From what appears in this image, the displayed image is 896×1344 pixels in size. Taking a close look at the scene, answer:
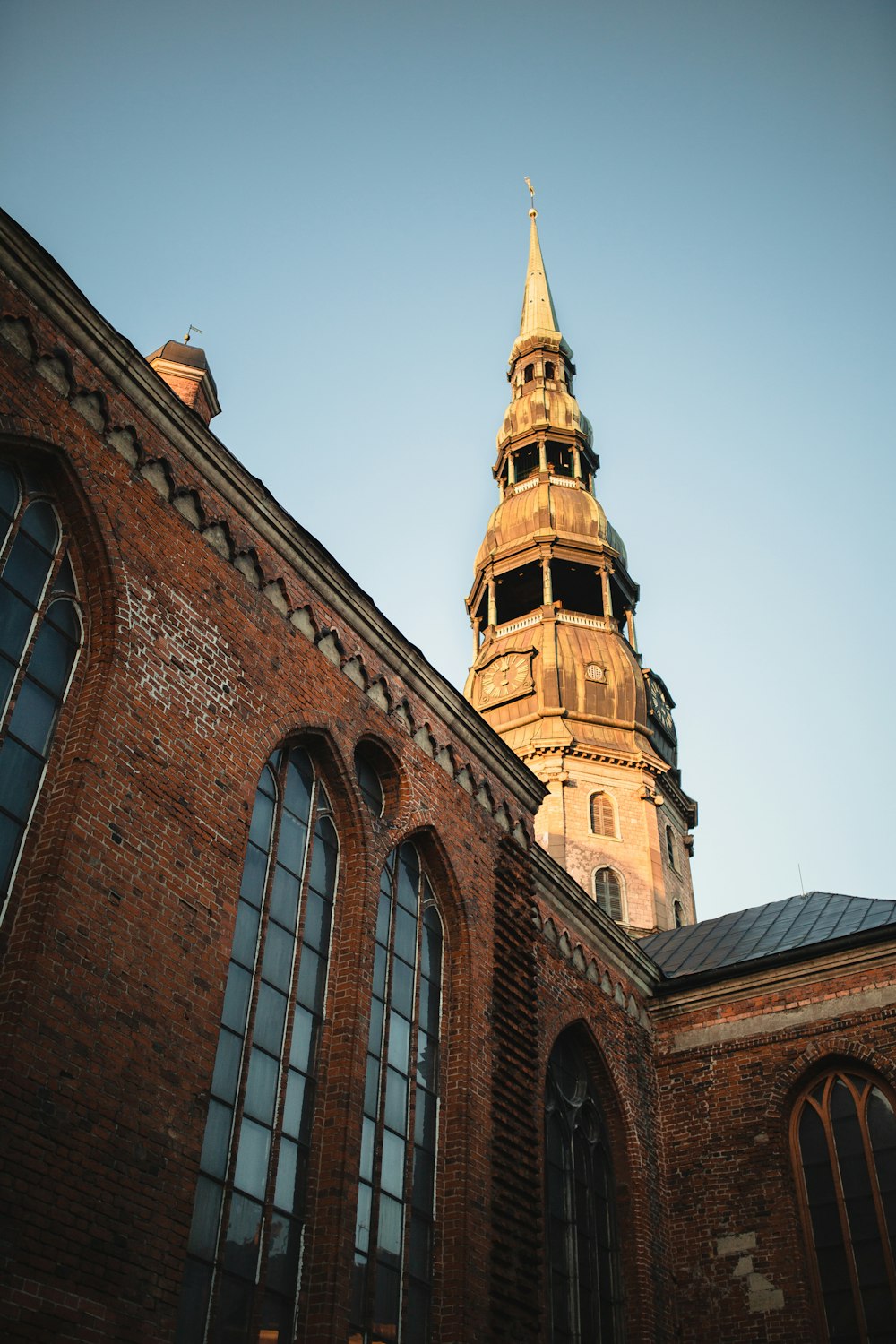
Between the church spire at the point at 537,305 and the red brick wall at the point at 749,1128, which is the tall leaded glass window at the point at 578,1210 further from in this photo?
the church spire at the point at 537,305

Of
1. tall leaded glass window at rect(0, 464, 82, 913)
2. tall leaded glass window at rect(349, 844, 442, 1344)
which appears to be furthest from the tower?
tall leaded glass window at rect(0, 464, 82, 913)

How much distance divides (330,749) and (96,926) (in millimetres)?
3821

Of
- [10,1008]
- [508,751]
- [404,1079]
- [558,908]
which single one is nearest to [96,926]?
[10,1008]

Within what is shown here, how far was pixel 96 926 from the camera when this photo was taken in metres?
8.62

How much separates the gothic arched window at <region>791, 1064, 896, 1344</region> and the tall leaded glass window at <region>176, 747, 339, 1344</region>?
775 cm

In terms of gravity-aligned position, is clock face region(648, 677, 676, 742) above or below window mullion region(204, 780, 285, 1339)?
above

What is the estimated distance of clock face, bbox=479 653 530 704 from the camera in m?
30.4

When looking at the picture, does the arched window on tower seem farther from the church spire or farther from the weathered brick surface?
the church spire

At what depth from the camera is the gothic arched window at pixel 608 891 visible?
2738 centimetres

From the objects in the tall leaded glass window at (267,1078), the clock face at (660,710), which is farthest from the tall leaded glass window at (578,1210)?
the clock face at (660,710)

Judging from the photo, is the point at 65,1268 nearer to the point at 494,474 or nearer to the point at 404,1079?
the point at 404,1079

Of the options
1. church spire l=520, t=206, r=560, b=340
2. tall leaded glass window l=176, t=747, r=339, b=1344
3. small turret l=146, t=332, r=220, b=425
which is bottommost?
tall leaded glass window l=176, t=747, r=339, b=1344

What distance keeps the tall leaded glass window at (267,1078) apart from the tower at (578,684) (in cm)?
1625

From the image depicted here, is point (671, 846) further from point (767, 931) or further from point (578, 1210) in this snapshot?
point (578, 1210)
